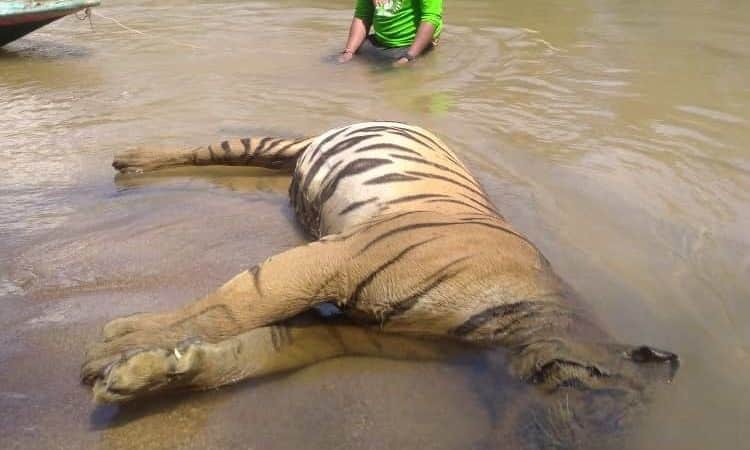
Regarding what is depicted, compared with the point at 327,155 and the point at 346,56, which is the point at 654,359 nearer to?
the point at 327,155

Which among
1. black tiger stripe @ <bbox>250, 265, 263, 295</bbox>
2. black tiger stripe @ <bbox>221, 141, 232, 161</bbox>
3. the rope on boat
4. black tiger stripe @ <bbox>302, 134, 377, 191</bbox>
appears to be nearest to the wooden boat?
the rope on boat

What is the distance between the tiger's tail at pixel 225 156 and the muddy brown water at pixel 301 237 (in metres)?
0.12

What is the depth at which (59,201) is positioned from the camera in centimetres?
378

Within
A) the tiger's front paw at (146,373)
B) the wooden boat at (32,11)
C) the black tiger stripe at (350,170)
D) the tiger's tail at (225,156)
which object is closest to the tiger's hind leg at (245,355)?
the tiger's front paw at (146,373)

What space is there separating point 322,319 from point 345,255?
0.25 meters

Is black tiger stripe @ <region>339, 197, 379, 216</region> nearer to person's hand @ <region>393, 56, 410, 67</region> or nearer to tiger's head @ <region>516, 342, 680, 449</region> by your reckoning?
tiger's head @ <region>516, 342, 680, 449</region>

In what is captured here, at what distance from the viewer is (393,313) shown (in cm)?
240

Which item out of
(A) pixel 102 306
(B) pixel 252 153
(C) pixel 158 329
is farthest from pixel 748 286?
(B) pixel 252 153

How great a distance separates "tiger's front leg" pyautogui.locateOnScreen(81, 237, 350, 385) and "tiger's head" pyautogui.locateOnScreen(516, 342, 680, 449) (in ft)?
2.46

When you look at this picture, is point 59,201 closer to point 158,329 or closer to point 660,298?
point 158,329

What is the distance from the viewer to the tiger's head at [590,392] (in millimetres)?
1830

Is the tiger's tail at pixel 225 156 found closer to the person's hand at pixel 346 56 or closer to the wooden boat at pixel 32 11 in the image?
the person's hand at pixel 346 56

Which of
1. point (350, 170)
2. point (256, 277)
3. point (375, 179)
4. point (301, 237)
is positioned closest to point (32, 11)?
point (301, 237)

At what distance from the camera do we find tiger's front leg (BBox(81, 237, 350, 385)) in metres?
2.18
